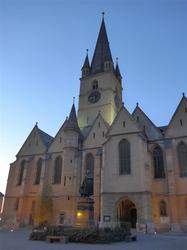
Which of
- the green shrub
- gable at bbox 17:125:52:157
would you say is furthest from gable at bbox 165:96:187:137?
gable at bbox 17:125:52:157

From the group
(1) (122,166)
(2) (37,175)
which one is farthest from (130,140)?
(2) (37,175)

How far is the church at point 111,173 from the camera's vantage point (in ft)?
96.6

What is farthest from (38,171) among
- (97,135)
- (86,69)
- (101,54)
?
(101,54)

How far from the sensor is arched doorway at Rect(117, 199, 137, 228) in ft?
105

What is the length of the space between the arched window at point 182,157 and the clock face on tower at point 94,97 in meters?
22.0

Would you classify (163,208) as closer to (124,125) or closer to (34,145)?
(124,125)

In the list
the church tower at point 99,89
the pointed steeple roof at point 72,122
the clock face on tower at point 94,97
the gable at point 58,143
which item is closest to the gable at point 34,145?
the gable at point 58,143

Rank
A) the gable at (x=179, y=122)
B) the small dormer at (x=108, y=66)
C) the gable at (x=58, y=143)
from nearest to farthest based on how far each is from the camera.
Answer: the gable at (x=179, y=122) < the gable at (x=58, y=143) < the small dormer at (x=108, y=66)

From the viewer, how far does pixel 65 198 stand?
117ft

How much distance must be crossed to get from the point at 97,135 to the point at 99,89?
14737mm

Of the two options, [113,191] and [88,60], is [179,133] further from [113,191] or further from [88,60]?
[88,60]

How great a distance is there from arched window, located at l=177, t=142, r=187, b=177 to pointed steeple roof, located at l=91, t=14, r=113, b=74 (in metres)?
27.6

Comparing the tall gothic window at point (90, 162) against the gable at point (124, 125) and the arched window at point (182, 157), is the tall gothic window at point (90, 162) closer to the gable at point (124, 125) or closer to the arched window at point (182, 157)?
the gable at point (124, 125)

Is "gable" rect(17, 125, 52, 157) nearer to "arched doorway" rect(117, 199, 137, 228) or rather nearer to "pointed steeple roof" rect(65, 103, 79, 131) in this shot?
"pointed steeple roof" rect(65, 103, 79, 131)
